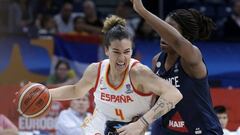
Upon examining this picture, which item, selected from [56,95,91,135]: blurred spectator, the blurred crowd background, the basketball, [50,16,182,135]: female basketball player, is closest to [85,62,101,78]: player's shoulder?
[50,16,182,135]: female basketball player

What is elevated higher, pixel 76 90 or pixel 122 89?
pixel 122 89

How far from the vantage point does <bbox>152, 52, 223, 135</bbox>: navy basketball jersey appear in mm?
5496

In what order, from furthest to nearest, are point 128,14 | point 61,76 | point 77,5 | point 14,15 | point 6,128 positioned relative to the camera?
1. point 77,5
2. point 14,15
3. point 128,14
4. point 61,76
5. point 6,128

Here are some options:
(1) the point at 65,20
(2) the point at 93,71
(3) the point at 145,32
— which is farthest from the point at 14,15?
(2) the point at 93,71

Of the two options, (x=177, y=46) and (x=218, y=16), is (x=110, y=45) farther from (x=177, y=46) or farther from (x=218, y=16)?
(x=218, y=16)

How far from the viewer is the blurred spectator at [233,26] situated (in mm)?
11766

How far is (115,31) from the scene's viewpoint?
5645 millimetres

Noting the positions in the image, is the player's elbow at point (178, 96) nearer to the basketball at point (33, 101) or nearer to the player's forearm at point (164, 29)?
the player's forearm at point (164, 29)

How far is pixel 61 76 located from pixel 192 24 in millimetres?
5396

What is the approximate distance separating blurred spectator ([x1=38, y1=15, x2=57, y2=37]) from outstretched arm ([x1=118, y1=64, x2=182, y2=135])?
6.56 m

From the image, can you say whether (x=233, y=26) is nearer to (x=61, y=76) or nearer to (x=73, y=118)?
(x=61, y=76)

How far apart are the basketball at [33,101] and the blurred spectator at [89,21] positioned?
577 centimetres

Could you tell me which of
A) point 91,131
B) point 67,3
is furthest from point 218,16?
point 91,131

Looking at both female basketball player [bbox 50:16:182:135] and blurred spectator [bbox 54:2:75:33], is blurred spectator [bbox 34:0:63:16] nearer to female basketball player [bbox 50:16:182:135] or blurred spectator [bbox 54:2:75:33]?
blurred spectator [bbox 54:2:75:33]
